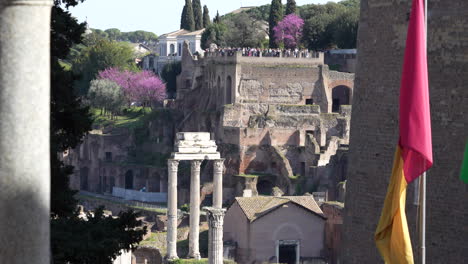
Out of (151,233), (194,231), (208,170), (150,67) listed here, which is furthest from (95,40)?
(194,231)

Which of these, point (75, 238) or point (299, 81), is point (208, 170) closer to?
point (299, 81)

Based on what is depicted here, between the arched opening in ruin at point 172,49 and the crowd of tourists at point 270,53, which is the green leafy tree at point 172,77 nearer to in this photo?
the arched opening in ruin at point 172,49

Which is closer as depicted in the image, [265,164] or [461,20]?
[461,20]

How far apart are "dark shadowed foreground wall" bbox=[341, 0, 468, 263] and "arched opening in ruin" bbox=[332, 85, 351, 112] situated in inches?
1967

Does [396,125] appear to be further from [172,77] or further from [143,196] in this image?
[172,77]

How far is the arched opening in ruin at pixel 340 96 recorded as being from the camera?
2464 inches

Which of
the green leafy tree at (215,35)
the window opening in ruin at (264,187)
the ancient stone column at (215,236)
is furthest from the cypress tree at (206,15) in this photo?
the ancient stone column at (215,236)

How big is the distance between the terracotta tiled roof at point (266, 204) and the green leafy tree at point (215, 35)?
35.3 m

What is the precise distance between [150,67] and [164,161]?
121ft

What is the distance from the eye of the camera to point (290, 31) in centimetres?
7181

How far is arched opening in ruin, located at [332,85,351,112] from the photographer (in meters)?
62.6

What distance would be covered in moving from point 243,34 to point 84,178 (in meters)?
16.9

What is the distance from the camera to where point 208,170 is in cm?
5509

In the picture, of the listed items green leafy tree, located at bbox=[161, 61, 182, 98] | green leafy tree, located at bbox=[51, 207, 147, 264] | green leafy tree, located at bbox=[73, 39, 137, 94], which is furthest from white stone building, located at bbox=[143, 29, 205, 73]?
green leafy tree, located at bbox=[51, 207, 147, 264]
